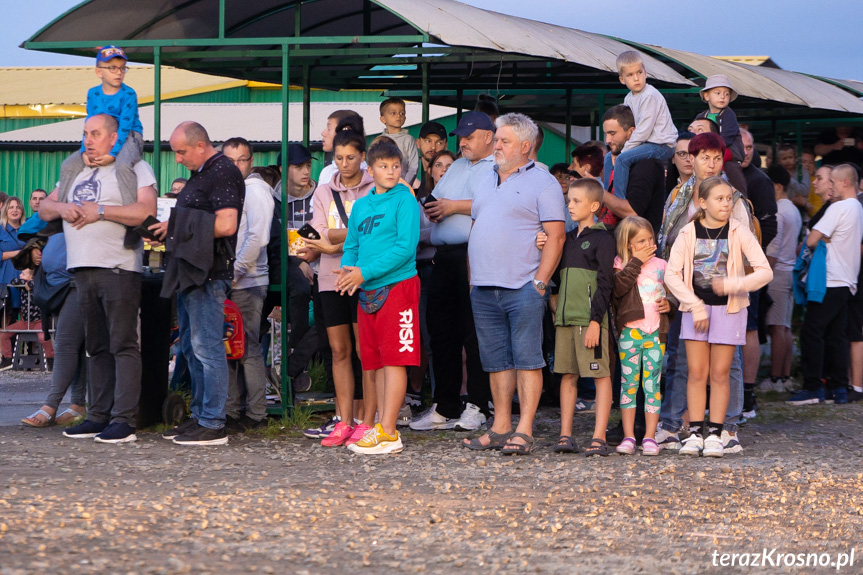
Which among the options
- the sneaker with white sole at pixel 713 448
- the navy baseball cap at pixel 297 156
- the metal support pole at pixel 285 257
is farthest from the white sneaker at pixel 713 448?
the navy baseball cap at pixel 297 156

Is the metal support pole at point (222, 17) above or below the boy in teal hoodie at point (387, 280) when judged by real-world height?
above

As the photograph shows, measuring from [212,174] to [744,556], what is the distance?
13.7ft

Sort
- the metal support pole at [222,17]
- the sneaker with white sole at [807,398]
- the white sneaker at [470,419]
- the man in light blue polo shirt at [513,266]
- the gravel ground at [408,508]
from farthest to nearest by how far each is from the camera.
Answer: the sneaker with white sole at [807,398], the metal support pole at [222,17], the white sneaker at [470,419], the man in light blue polo shirt at [513,266], the gravel ground at [408,508]

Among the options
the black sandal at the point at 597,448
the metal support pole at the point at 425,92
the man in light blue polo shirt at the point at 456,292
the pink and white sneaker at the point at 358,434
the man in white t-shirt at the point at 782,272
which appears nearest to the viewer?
the black sandal at the point at 597,448

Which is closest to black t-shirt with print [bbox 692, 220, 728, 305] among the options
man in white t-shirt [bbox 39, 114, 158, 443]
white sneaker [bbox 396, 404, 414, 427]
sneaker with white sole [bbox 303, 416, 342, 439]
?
white sneaker [bbox 396, 404, 414, 427]

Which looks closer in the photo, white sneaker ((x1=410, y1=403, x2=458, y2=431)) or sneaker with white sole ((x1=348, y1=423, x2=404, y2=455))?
sneaker with white sole ((x1=348, y1=423, x2=404, y2=455))

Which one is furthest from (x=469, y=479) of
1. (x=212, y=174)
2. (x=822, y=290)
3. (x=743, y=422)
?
(x=822, y=290)

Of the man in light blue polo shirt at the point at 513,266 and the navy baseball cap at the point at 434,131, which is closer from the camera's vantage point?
the man in light blue polo shirt at the point at 513,266

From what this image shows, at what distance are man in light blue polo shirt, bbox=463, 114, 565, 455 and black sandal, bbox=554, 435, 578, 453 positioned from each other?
0.19 m

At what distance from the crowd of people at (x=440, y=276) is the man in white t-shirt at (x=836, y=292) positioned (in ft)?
7.13

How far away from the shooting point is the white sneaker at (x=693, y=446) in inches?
270

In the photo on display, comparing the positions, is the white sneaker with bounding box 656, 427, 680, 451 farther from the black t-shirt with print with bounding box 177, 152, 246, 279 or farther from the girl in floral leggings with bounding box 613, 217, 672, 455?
the black t-shirt with print with bounding box 177, 152, 246, 279

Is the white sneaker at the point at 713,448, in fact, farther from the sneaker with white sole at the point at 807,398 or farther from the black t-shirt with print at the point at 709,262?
the sneaker with white sole at the point at 807,398

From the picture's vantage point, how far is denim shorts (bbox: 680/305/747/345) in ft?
22.1
